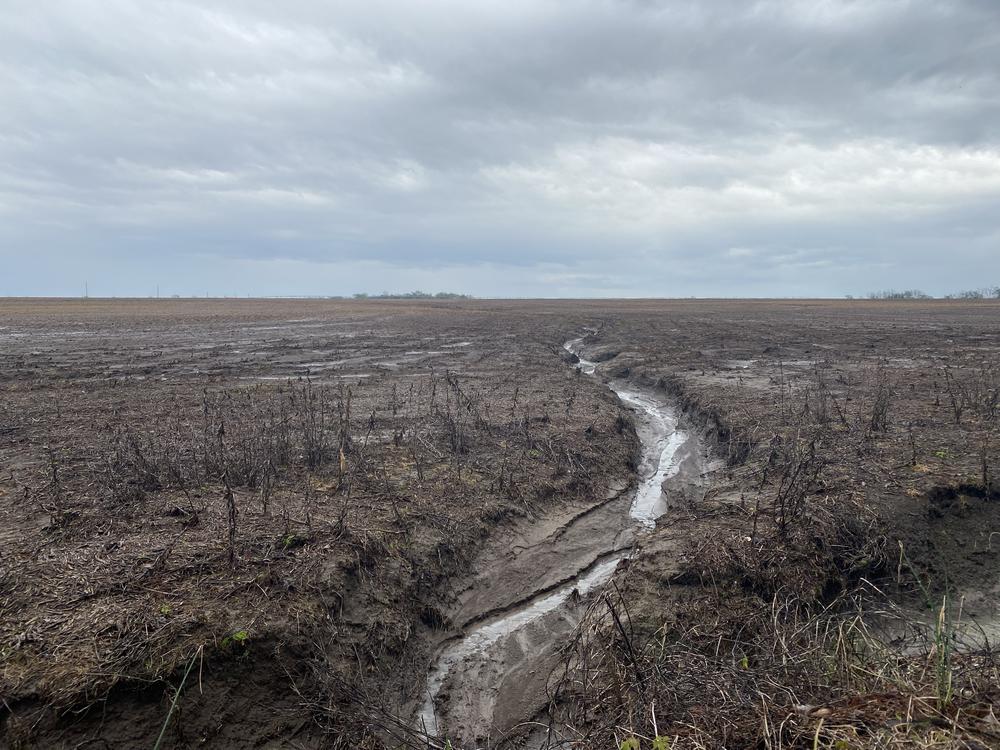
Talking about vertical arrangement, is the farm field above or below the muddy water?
above

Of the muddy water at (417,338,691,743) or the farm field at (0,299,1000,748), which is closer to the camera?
the farm field at (0,299,1000,748)

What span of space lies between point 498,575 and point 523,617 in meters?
0.77

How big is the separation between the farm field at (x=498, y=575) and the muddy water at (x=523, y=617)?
29 mm

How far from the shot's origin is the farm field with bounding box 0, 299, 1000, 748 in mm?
4012

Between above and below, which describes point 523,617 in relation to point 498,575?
below

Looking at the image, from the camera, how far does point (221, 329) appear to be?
37.1 metres

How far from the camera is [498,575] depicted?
23.7 feet

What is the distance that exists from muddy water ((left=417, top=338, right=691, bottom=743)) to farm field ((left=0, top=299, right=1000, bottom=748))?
3 cm

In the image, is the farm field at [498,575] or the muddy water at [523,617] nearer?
the farm field at [498,575]

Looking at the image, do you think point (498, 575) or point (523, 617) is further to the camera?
point (498, 575)

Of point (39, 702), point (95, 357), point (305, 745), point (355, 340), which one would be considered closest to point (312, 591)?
point (305, 745)

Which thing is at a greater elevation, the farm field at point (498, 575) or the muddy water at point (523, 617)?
the farm field at point (498, 575)

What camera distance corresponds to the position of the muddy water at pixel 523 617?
17.2 feet

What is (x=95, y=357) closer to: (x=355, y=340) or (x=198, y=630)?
(x=355, y=340)
